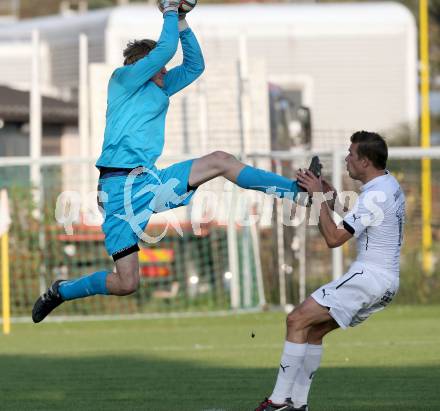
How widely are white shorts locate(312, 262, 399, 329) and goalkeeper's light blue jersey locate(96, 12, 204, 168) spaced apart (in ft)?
6.44

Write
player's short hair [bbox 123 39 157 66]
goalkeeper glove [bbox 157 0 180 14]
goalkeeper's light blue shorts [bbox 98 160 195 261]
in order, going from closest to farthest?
goalkeeper glove [bbox 157 0 180 14] → goalkeeper's light blue shorts [bbox 98 160 195 261] → player's short hair [bbox 123 39 157 66]

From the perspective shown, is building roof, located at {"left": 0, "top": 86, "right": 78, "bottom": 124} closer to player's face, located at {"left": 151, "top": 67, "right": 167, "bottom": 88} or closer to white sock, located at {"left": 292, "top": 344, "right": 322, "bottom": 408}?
player's face, located at {"left": 151, "top": 67, "right": 167, "bottom": 88}

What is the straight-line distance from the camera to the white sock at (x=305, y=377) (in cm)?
837

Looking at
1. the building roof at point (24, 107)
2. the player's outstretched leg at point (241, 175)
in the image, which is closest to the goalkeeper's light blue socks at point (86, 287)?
the player's outstretched leg at point (241, 175)

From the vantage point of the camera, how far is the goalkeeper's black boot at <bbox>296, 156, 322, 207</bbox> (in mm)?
8516

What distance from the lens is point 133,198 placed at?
9.52 metres

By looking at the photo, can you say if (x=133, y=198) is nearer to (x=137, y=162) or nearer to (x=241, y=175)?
(x=137, y=162)

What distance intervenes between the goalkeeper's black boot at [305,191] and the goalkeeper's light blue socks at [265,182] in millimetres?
106

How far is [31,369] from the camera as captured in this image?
11.9m

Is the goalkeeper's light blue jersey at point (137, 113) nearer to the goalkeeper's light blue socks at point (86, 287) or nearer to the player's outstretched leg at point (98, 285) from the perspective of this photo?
the player's outstretched leg at point (98, 285)

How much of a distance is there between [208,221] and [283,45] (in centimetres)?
956

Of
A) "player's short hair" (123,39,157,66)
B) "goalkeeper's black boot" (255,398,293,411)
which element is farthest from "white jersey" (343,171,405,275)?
"player's short hair" (123,39,157,66)

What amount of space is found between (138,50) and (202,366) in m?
3.57

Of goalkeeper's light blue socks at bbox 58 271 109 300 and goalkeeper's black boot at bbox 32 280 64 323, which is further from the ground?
goalkeeper's light blue socks at bbox 58 271 109 300
